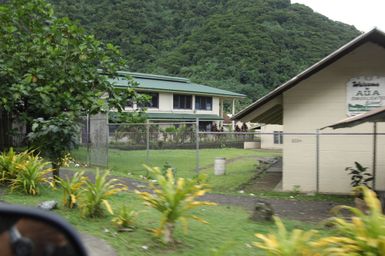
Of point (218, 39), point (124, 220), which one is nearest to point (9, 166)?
point (124, 220)

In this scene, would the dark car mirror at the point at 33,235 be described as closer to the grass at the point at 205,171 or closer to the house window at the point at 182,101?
the grass at the point at 205,171

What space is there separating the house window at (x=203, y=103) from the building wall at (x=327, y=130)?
3164 centimetres

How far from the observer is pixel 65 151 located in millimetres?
11141

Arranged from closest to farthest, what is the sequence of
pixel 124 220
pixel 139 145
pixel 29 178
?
pixel 124 220, pixel 29 178, pixel 139 145

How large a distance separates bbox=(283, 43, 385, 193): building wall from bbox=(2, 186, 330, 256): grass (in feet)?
16.0

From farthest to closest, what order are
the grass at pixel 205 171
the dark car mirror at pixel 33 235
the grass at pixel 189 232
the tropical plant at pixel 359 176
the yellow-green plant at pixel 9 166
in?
Answer: the grass at pixel 205 171
the tropical plant at pixel 359 176
the yellow-green plant at pixel 9 166
the grass at pixel 189 232
the dark car mirror at pixel 33 235

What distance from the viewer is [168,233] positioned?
6.03 metres

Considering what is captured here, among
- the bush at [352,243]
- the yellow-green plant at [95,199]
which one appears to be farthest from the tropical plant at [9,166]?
the bush at [352,243]

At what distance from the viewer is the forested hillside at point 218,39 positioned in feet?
209

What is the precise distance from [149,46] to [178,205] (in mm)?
62220

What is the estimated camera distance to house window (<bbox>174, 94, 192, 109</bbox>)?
4309 centimetres

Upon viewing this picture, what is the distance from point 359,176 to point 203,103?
3400 cm

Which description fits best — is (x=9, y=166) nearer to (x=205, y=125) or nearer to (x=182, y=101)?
(x=182, y=101)

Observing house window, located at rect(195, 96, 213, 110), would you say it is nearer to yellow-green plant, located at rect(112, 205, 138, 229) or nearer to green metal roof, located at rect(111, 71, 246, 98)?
green metal roof, located at rect(111, 71, 246, 98)
